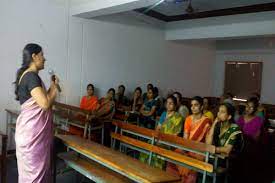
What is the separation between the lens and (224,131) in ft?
10.7

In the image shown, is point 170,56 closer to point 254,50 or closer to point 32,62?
point 254,50

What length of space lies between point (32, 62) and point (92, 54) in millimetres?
3587

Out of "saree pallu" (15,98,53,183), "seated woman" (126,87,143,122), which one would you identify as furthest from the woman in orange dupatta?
"seated woman" (126,87,143,122)

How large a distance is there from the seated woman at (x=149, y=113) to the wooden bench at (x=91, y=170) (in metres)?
2.11

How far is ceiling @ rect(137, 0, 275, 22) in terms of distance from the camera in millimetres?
5235

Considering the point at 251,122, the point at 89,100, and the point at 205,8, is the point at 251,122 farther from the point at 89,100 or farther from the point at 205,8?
the point at 89,100

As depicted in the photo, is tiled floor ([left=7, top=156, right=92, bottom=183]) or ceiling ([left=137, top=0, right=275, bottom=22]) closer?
tiled floor ([left=7, top=156, right=92, bottom=183])

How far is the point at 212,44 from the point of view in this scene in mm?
8414

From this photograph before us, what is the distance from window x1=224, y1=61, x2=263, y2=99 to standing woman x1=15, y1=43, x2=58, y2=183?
20.9ft

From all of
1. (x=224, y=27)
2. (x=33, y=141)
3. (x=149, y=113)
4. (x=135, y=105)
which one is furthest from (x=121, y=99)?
(x=33, y=141)

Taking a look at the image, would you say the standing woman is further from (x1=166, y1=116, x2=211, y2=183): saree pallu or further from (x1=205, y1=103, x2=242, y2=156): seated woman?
(x1=205, y1=103, x2=242, y2=156): seated woman

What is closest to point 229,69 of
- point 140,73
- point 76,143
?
point 140,73

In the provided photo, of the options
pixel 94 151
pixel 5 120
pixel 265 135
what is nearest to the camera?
pixel 94 151

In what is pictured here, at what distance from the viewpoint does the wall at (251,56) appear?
25.0 ft
